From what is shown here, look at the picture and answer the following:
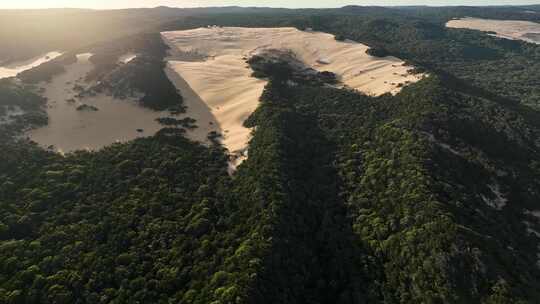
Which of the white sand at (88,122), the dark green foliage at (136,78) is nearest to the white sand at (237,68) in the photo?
the dark green foliage at (136,78)

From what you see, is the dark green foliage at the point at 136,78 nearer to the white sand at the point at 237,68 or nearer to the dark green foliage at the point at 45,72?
the white sand at the point at 237,68

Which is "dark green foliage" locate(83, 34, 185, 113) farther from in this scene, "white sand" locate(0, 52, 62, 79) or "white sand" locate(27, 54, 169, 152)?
"white sand" locate(0, 52, 62, 79)

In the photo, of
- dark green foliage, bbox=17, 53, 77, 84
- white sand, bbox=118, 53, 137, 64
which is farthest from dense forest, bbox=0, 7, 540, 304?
white sand, bbox=118, 53, 137, 64

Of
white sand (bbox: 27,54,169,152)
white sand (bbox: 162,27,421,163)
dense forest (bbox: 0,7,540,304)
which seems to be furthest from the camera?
white sand (bbox: 162,27,421,163)

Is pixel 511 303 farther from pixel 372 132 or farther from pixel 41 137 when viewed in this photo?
pixel 41 137

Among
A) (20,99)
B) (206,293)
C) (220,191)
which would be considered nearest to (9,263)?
(206,293)
